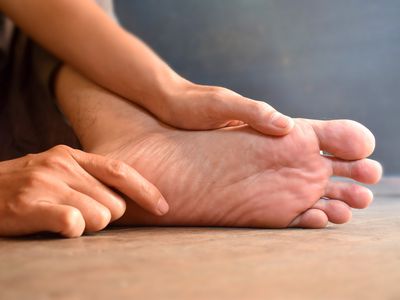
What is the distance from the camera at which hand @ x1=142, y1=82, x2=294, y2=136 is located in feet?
2.76

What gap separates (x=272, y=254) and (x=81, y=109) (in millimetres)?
588

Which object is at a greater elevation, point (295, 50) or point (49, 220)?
point (295, 50)

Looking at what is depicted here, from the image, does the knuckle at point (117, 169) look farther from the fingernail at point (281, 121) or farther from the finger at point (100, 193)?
the fingernail at point (281, 121)

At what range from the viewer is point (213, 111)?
0.89 meters

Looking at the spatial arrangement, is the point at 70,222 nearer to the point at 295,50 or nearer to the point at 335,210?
the point at 335,210

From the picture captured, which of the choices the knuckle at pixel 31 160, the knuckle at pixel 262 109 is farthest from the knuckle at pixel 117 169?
the knuckle at pixel 262 109

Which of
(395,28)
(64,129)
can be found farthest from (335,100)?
(64,129)

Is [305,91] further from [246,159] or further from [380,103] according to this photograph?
[246,159]

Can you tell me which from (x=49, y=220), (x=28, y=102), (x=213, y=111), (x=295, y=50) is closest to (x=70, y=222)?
(x=49, y=220)

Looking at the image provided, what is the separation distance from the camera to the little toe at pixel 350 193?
0.87m

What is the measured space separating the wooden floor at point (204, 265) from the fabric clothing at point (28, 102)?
47cm

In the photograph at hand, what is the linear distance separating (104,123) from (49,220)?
1.08 ft

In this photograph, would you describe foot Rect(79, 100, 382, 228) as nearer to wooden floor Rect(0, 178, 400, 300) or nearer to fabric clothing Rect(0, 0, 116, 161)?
wooden floor Rect(0, 178, 400, 300)

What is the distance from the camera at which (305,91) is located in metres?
2.75
